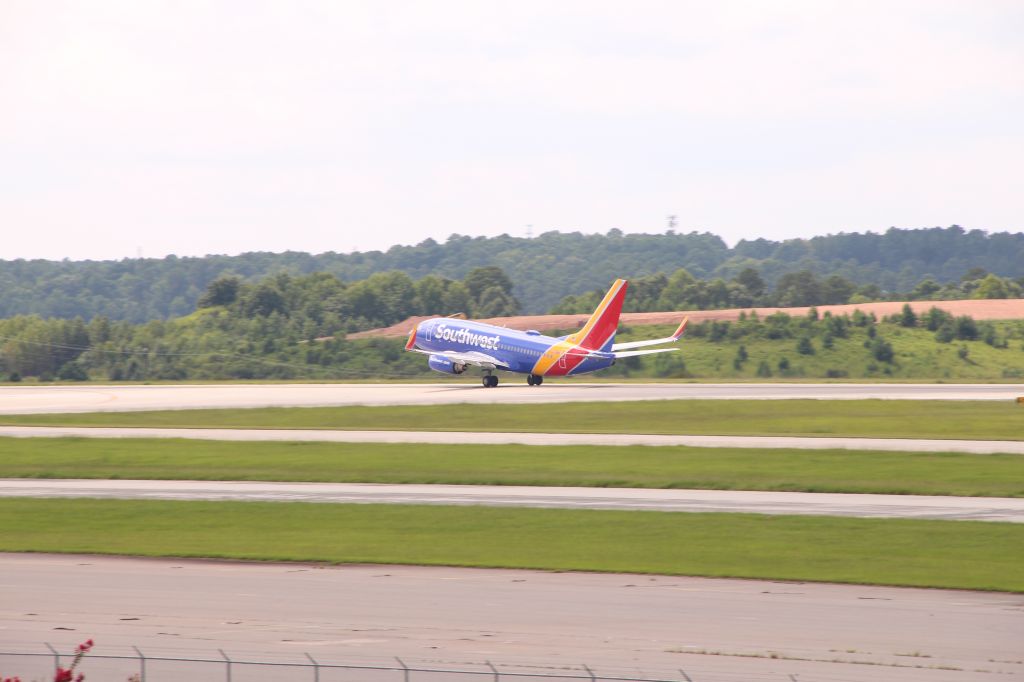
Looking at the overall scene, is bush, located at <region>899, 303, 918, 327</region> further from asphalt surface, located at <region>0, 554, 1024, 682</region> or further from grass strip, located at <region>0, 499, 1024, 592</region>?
asphalt surface, located at <region>0, 554, 1024, 682</region>

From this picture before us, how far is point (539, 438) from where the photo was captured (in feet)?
193

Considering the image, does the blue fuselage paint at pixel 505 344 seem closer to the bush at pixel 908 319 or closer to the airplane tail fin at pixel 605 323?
the airplane tail fin at pixel 605 323

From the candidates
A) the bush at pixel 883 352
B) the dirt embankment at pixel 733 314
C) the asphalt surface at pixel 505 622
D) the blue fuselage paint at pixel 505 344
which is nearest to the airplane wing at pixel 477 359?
the blue fuselage paint at pixel 505 344

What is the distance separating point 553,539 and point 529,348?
5298cm

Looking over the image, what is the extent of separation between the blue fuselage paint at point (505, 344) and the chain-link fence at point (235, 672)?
64.6 m

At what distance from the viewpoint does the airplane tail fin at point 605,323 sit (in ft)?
275

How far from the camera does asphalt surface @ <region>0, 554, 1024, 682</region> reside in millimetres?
21625

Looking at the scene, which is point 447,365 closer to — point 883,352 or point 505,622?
point 883,352

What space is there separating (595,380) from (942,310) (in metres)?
49.6

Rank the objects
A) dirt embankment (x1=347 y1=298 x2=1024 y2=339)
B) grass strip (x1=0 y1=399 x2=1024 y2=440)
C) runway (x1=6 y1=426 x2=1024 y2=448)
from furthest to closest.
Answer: dirt embankment (x1=347 y1=298 x2=1024 y2=339)
grass strip (x1=0 y1=399 x2=1024 y2=440)
runway (x1=6 y1=426 x2=1024 y2=448)

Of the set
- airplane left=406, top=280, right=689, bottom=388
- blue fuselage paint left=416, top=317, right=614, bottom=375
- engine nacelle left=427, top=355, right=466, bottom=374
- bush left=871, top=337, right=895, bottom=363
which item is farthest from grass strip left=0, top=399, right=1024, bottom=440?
bush left=871, top=337, right=895, bottom=363

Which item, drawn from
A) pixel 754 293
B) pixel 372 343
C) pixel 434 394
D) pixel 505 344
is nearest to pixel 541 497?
pixel 434 394

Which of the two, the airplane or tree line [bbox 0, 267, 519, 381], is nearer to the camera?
the airplane

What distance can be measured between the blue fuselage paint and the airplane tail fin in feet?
2.75
